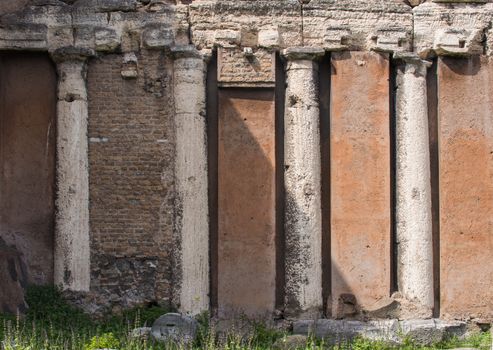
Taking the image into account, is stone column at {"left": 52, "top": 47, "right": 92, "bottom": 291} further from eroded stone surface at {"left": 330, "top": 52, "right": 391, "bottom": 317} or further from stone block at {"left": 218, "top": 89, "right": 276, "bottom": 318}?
eroded stone surface at {"left": 330, "top": 52, "right": 391, "bottom": 317}

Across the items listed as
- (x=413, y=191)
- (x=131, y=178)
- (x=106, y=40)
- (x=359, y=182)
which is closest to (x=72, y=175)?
(x=131, y=178)

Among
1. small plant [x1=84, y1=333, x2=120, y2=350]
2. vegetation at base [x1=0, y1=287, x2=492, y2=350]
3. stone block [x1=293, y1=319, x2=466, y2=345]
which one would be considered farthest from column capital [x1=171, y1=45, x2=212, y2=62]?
small plant [x1=84, y1=333, x2=120, y2=350]

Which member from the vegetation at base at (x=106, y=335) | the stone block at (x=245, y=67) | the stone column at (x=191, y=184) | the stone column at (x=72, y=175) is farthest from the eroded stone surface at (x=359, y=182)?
the stone column at (x=72, y=175)

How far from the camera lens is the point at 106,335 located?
11.8 m

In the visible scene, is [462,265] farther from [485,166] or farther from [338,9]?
[338,9]

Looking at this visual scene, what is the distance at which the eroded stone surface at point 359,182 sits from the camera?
45.5 feet

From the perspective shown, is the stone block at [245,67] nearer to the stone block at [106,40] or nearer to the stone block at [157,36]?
the stone block at [157,36]

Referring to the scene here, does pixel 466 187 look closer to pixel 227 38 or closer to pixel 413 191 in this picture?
pixel 413 191

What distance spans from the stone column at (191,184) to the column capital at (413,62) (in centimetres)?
226

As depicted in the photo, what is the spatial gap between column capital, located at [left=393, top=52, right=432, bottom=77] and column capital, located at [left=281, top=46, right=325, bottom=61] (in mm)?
893

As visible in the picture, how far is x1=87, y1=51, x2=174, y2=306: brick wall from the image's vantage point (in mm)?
13750

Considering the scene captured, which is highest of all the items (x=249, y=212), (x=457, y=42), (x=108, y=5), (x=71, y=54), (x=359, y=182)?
(x=108, y=5)

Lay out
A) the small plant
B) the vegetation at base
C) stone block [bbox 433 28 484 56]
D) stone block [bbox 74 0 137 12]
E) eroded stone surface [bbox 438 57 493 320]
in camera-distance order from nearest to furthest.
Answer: the small plant, the vegetation at base, eroded stone surface [bbox 438 57 493 320], stone block [bbox 74 0 137 12], stone block [bbox 433 28 484 56]

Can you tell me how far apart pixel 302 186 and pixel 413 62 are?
1.93 metres
